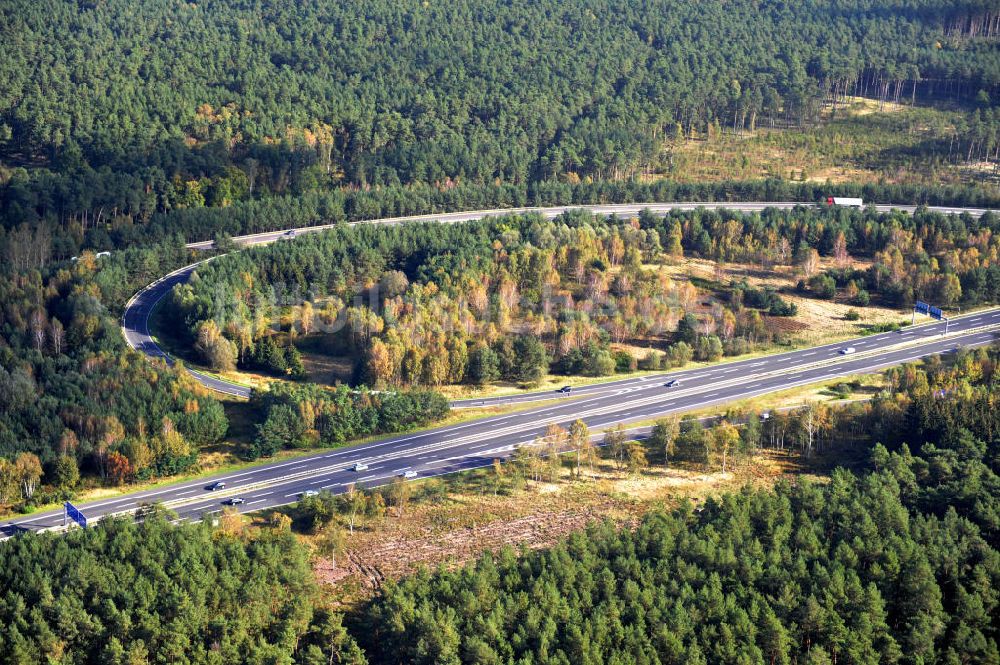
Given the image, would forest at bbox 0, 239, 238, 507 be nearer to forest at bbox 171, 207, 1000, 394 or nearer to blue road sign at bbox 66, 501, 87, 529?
blue road sign at bbox 66, 501, 87, 529

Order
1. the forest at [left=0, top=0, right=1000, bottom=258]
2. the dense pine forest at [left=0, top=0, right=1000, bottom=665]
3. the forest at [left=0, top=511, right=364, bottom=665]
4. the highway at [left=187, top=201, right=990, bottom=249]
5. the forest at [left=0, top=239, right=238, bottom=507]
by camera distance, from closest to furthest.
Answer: the forest at [left=0, top=511, right=364, bottom=665] → the dense pine forest at [left=0, top=0, right=1000, bottom=665] → the forest at [left=0, top=239, right=238, bottom=507] → the highway at [left=187, top=201, right=990, bottom=249] → the forest at [left=0, top=0, right=1000, bottom=258]

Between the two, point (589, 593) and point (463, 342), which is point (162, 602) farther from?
point (463, 342)

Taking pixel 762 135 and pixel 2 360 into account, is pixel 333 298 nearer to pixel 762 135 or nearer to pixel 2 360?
pixel 2 360

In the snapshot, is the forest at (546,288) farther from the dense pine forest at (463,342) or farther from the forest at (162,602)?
the forest at (162,602)

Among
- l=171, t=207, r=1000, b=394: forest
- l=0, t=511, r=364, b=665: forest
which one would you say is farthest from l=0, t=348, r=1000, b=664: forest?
l=171, t=207, r=1000, b=394: forest

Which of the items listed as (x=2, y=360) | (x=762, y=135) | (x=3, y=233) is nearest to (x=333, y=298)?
(x=2, y=360)

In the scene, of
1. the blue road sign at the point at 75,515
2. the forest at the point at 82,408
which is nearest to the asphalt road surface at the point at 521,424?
the blue road sign at the point at 75,515
